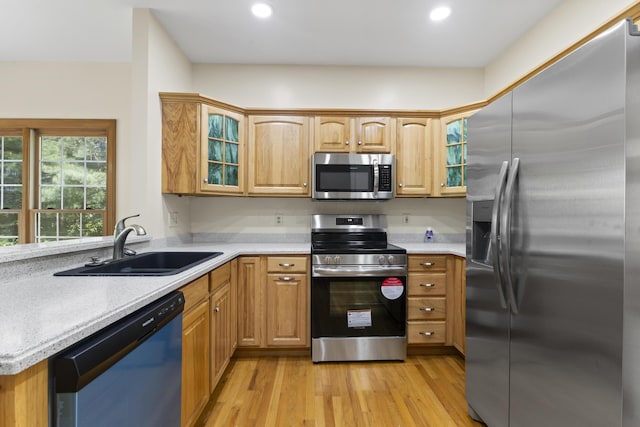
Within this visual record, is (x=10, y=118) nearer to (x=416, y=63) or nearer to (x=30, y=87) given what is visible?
(x=30, y=87)

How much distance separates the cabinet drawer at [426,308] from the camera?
256 cm

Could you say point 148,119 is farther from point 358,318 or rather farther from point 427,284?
point 427,284

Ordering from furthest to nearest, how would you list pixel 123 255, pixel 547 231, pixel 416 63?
pixel 416 63 < pixel 123 255 < pixel 547 231

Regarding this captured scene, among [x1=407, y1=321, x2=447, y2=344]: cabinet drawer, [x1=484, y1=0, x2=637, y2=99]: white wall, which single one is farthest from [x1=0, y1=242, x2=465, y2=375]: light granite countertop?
[x1=484, y1=0, x2=637, y2=99]: white wall

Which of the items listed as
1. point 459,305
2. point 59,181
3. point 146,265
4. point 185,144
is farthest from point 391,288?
point 59,181

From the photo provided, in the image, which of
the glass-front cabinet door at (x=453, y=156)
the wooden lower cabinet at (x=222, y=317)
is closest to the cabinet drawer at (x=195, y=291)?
the wooden lower cabinet at (x=222, y=317)

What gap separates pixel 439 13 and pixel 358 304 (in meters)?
2.36

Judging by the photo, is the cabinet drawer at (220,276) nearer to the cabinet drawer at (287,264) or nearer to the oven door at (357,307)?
the cabinet drawer at (287,264)

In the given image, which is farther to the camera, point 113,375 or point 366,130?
point 366,130

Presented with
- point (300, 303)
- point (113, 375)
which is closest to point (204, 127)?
point (300, 303)

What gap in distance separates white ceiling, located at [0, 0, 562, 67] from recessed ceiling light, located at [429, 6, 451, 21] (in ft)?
0.14

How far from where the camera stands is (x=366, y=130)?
2.90 metres

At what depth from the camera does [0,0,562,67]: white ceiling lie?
2.33 meters

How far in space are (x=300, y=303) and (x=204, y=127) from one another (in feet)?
5.49
